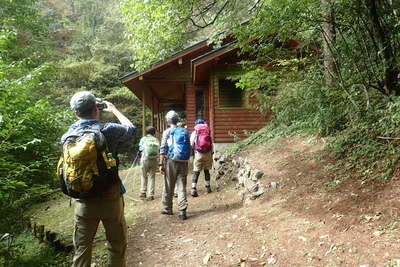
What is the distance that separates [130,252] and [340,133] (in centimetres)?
447

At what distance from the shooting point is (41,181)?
5484mm

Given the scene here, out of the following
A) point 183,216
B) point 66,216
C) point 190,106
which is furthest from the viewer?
point 190,106

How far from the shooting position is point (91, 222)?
272 cm

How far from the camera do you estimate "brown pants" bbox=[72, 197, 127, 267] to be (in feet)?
8.75

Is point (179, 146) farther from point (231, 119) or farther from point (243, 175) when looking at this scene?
point (231, 119)

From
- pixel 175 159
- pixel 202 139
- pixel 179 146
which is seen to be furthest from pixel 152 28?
pixel 175 159

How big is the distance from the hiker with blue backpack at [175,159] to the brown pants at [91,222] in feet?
9.07

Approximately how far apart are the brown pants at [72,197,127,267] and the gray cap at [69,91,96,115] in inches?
34.6

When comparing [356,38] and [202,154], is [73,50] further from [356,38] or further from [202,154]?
[356,38]

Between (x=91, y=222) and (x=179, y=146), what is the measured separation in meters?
2.99

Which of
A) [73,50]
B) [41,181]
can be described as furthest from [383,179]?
[73,50]

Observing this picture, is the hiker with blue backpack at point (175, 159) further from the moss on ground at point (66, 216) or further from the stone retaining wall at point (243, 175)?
the stone retaining wall at point (243, 175)

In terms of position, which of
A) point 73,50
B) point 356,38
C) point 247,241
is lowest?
point 247,241

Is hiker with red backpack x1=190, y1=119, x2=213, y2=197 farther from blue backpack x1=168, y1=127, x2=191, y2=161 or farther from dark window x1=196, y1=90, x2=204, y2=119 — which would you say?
dark window x1=196, y1=90, x2=204, y2=119
